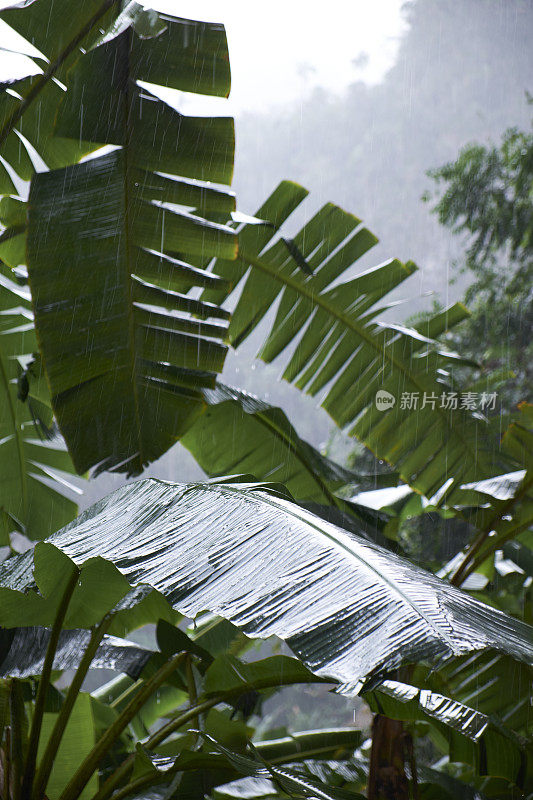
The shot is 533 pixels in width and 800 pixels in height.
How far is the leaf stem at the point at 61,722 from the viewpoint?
543 mm

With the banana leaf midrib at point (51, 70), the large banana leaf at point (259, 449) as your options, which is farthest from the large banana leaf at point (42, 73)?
the large banana leaf at point (259, 449)

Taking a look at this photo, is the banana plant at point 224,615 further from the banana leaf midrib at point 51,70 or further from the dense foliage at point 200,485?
the banana leaf midrib at point 51,70

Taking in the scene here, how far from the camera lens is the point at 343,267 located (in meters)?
1.02

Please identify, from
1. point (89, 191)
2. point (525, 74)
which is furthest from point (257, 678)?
point (525, 74)

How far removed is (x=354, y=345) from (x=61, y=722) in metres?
0.69

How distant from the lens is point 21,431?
1.02m

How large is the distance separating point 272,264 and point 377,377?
262 mm

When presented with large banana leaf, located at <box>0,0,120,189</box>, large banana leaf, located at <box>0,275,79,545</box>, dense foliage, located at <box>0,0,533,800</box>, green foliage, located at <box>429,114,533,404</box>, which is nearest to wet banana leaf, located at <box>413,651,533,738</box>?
dense foliage, located at <box>0,0,533,800</box>

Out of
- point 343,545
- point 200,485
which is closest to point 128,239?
point 200,485

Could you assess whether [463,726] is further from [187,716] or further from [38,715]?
[38,715]

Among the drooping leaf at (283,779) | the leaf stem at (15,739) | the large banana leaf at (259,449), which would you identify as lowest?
the leaf stem at (15,739)

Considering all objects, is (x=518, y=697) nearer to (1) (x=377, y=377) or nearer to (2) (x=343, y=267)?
(1) (x=377, y=377)

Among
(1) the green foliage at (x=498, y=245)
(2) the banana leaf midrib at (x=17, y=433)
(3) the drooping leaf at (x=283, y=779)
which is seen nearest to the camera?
(3) the drooping leaf at (x=283, y=779)

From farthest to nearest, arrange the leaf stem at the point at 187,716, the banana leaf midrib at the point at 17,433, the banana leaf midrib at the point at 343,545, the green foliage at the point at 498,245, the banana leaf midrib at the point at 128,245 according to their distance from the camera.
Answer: the green foliage at the point at 498,245 → the banana leaf midrib at the point at 17,433 → the banana leaf midrib at the point at 128,245 → the leaf stem at the point at 187,716 → the banana leaf midrib at the point at 343,545
